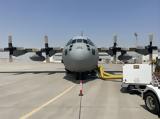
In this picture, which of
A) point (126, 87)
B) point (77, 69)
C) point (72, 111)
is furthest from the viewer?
point (77, 69)

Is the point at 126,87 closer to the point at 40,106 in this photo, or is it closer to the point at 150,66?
the point at 150,66

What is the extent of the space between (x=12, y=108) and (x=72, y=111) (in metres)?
2.68

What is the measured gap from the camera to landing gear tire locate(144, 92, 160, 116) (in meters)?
10.1

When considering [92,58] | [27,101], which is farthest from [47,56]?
[27,101]

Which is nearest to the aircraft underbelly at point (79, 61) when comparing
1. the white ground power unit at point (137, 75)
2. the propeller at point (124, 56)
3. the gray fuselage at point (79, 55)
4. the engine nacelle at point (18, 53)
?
the gray fuselage at point (79, 55)

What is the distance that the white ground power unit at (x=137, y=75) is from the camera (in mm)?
15711

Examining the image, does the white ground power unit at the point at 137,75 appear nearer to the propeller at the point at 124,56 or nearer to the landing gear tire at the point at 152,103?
the landing gear tire at the point at 152,103

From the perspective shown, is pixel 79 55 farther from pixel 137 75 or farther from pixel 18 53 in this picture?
pixel 18 53

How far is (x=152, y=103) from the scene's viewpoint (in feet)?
35.2

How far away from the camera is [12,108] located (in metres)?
11.2

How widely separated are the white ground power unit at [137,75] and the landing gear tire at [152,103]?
4.68 m

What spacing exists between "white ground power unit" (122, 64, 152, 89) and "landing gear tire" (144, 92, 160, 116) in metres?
4.68

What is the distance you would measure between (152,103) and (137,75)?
541 centimetres

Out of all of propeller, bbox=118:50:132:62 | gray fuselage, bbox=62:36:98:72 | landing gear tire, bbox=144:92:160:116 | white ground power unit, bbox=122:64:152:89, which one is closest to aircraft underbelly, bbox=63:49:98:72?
gray fuselage, bbox=62:36:98:72
